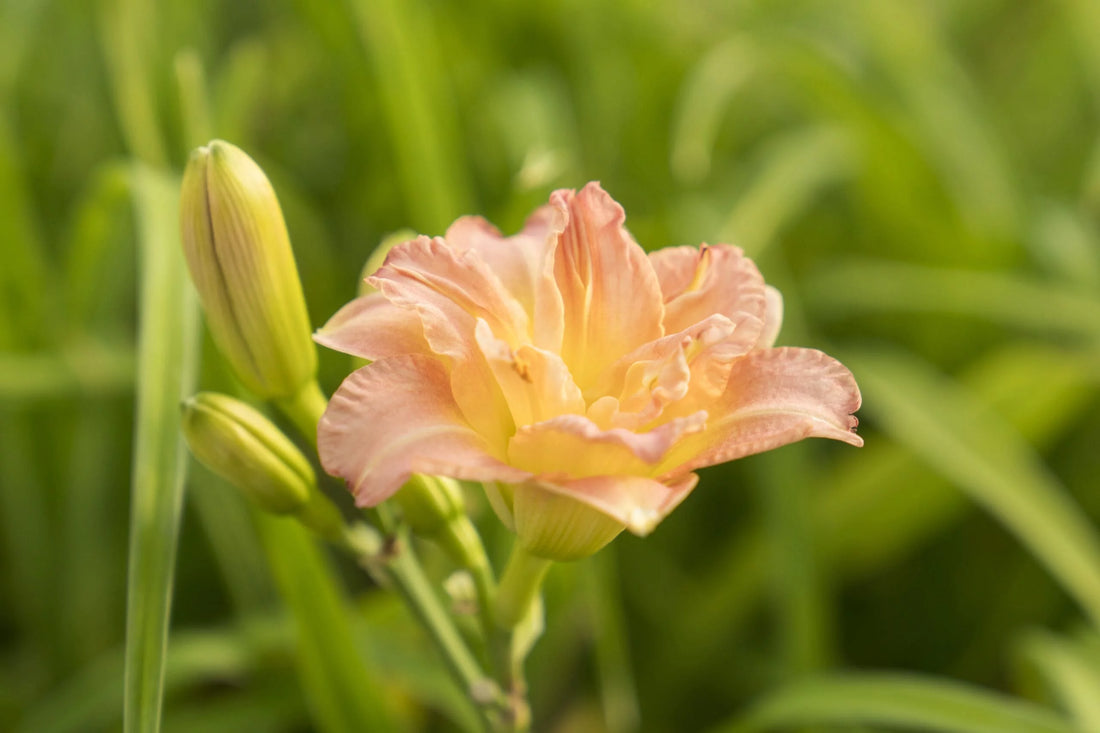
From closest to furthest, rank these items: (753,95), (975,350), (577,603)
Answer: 1. (577,603)
2. (975,350)
3. (753,95)

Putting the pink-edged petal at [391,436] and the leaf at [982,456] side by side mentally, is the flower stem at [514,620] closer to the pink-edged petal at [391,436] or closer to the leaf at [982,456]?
the pink-edged petal at [391,436]

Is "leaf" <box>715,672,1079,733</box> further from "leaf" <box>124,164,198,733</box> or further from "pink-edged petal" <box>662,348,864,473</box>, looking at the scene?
"leaf" <box>124,164,198,733</box>

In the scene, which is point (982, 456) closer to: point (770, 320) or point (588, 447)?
point (770, 320)

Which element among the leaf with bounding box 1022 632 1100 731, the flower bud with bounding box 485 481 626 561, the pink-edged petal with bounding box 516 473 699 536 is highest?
the pink-edged petal with bounding box 516 473 699 536

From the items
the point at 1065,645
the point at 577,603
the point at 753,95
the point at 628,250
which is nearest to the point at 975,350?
the point at 1065,645

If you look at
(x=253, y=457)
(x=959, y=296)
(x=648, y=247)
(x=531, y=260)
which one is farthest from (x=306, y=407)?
(x=959, y=296)

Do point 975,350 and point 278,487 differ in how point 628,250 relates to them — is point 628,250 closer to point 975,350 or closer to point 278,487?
point 278,487

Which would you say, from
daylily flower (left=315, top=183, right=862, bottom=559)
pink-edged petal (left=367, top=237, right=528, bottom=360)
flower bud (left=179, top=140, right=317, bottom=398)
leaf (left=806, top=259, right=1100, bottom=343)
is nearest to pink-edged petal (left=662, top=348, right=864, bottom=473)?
daylily flower (left=315, top=183, right=862, bottom=559)
